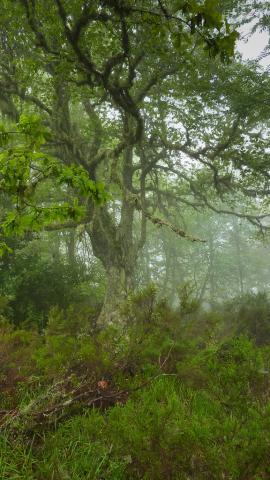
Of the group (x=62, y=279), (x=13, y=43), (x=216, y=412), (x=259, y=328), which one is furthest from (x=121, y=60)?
(x=259, y=328)

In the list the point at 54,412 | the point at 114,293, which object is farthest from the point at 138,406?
the point at 114,293

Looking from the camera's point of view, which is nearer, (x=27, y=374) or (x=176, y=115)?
(x=27, y=374)

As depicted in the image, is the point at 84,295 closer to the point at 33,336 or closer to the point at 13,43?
the point at 33,336

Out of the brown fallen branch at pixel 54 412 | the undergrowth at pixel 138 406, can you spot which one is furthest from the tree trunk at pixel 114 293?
the brown fallen branch at pixel 54 412

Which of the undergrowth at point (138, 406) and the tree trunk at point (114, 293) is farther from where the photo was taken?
the tree trunk at point (114, 293)

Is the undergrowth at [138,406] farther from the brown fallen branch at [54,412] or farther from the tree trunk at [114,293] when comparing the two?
the tree trunk at [114,293]

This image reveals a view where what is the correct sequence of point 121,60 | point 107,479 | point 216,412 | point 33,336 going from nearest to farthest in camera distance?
point 107,479 → point 216,412 → point 33,336 → point 121,60

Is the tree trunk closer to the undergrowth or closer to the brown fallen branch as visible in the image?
the undergrowth

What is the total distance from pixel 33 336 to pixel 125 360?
1.85 meters

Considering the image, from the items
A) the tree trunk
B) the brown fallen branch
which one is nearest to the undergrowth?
the brown fallen branch

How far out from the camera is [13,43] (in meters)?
9.78

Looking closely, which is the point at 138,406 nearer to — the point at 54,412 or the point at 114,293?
the point at 54,412

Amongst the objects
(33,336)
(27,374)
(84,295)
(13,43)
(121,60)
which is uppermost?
(13,43)

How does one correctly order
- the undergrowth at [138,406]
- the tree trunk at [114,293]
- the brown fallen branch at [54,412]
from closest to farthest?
the undergrowth at [138,406] → the brown fallen branch at [54,412] → the tree trunk at [114,293]
